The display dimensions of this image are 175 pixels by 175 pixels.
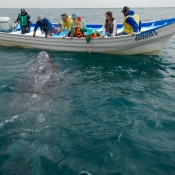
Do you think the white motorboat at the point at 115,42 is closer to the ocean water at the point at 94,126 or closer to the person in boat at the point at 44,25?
the person in boat at the point at 44,25

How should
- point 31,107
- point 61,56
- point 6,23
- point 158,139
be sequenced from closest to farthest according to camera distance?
point 158,139 → point 31,107 → point 61,56 → point 6,23

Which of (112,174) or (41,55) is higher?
(41,55)

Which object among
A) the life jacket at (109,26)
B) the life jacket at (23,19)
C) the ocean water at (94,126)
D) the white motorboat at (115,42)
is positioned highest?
the life jacket at (23,19)

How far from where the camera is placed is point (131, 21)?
1412 centimetres

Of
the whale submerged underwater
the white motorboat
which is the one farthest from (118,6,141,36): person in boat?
the whale submerged underwater

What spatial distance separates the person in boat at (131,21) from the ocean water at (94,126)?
3327mm

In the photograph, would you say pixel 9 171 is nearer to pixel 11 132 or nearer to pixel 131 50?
pixel 11 132

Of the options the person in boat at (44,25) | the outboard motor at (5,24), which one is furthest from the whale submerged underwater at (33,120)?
the outboard motor at (5,24)

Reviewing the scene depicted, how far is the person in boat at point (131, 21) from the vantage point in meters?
14.1

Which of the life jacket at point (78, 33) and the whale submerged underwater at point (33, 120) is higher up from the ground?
the life jacket at point (78, 33)

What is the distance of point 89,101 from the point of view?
9289 millimetres

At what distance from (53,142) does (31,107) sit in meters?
2.17

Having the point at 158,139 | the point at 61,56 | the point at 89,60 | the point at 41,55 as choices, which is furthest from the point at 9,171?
the point at 61,56

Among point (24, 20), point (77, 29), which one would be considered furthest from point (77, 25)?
point (24, 20)
